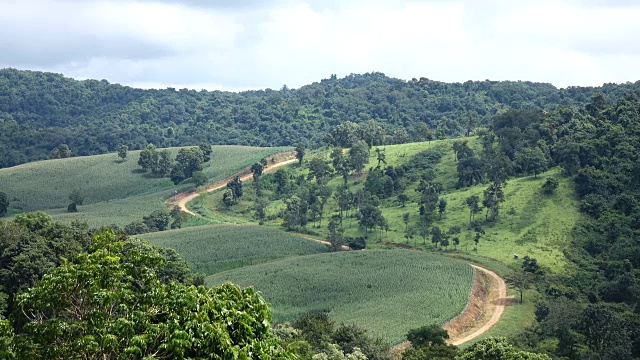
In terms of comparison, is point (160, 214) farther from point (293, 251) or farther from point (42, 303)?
point (42, 303)

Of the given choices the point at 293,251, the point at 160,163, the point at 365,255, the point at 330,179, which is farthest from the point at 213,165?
the point at 365,255

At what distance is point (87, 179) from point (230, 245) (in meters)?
57.7

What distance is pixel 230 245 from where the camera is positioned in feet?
313

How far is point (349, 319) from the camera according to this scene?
6581 centimetres

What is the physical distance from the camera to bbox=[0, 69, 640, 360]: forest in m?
22.2

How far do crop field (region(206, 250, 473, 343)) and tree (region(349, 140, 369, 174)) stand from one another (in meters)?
36.3

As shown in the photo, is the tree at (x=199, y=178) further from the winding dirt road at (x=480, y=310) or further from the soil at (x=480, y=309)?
the soil at (x=480, y=309)

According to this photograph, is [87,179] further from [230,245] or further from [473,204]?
[473,204]

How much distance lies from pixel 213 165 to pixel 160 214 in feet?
134

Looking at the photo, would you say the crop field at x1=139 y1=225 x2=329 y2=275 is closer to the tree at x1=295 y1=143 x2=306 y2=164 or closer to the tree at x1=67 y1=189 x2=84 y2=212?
the tree at x1=67 y1=189 x2=84 y2=212

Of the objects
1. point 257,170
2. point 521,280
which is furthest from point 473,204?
point 257,170

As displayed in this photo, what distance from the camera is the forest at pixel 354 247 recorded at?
72.7 feet

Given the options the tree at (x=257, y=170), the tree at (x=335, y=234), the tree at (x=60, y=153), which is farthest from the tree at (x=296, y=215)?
the tree at (x=60, y=153)

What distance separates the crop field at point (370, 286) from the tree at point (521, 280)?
4537 millimetres
